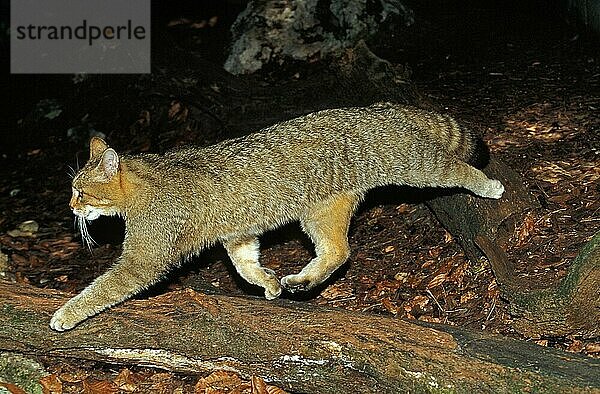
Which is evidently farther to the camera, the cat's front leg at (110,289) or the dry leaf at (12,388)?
the dry leaf at (12,388)

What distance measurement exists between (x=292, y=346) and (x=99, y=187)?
6.60 ft

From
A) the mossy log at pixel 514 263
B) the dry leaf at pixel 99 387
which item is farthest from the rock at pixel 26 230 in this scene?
the mossy log at pixel 514 263

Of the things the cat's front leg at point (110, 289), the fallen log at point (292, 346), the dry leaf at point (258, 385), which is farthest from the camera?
the cat's front leg at point (110, 289)

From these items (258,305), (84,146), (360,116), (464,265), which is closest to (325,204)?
(360,116)

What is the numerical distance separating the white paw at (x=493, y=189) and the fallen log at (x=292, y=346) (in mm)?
1984

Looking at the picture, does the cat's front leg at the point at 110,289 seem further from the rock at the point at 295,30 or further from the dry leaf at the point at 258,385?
the rock at the point at 295,30

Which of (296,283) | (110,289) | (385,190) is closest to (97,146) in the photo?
(110,289)

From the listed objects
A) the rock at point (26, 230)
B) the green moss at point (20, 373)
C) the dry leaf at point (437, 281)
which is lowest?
the rock at point (26, 230)

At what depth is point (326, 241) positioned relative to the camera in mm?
6324

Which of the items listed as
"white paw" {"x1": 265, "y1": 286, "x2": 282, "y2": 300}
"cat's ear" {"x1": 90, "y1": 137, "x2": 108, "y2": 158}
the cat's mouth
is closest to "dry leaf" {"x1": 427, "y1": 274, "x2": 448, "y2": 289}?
"white paw" {"x1": 265, "y1": 286, "x2": 282, "y2": 300}

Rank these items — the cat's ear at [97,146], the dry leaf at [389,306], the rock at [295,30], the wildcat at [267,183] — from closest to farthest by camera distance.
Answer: the wildcat at [267,183] → the cat's ear at [97,146] → the dry leaf at [389,306] → the rock at [295,30]

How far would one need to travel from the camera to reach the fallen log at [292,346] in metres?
4.03

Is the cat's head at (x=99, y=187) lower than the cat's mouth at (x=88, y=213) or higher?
higher

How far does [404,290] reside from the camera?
6270 mm
